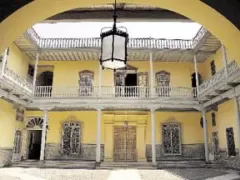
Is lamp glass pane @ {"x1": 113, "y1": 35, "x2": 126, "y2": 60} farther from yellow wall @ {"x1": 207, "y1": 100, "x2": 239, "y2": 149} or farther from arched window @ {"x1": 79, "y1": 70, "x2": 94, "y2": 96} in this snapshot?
arched window @ {"x1": 79, "y1": 70, "x2": 94, "y2": 96}

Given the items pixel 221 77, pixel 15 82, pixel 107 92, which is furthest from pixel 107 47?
pixel 107 92

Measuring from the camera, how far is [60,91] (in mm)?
16562

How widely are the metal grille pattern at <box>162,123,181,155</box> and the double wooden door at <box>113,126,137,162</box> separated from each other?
2028mm

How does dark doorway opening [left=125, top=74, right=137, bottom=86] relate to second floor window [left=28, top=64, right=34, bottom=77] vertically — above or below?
below

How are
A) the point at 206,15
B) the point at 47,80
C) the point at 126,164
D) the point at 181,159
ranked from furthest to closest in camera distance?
the point at 47,80 → the point at 181,159 → the point at 126,164 → the point at 206,15

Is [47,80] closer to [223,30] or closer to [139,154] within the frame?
[139,154]

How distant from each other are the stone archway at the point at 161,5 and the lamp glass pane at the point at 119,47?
0.40 metres

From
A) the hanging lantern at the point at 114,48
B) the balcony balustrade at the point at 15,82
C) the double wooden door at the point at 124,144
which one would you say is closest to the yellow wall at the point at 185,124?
the double wooden door at the point at 124,144

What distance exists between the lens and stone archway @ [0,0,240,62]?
76.2 inches

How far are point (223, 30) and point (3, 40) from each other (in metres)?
1.82

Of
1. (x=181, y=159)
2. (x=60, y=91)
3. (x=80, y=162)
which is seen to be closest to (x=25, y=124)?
(x=60, y=91)

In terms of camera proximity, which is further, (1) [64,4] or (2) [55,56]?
(2) [55,56]

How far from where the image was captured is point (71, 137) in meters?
16.4

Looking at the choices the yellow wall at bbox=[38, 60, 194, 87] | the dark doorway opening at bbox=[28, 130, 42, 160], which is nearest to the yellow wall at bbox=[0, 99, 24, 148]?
the dark doorway opening at bbox=[28, 130, 42, 160]
